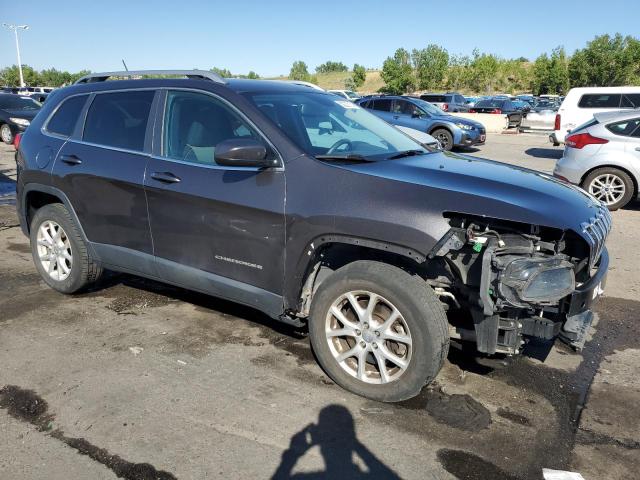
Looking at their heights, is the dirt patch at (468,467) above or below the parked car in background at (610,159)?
below

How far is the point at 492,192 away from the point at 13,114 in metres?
19.0

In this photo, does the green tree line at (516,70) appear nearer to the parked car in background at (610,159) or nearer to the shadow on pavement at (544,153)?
the shadow on pavement at (544,153)

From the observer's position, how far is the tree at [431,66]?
67062 mm

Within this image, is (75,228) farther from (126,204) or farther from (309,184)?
(309,184)

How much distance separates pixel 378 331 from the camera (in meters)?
3.13

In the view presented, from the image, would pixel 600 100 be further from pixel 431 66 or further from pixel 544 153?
pixel 431 66

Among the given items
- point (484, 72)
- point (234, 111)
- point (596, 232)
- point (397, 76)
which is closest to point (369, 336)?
point (596, 232)

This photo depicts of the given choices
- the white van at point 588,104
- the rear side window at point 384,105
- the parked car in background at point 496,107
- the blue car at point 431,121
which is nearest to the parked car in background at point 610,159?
the white van at point 588,104

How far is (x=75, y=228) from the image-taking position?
179 inches

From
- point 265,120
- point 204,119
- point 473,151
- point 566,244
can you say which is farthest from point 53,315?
point 473,151

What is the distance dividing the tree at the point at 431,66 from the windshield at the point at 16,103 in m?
56.4

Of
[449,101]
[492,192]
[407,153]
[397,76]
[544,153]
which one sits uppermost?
[397,76]

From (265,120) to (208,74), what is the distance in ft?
2.51

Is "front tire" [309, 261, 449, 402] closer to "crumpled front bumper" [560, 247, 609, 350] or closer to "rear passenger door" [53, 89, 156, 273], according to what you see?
"crumpled front bumper" [560, 247, 609, 350]
